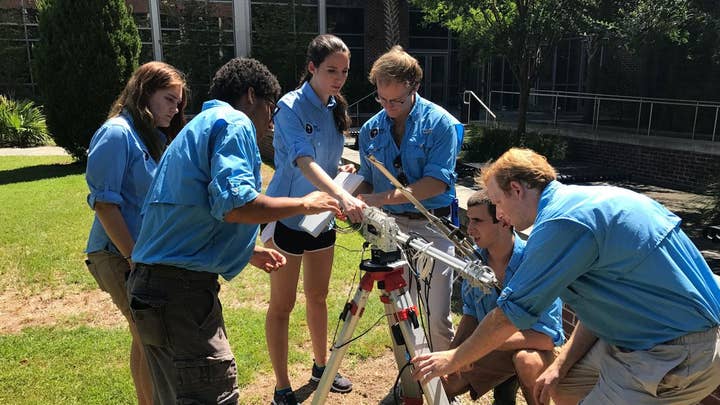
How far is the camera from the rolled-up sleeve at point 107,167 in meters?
2.56

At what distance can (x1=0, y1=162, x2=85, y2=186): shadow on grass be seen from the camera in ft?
34.8

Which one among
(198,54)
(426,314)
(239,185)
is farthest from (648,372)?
(198,54)

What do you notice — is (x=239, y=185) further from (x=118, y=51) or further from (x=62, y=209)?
(x=118, y=51)

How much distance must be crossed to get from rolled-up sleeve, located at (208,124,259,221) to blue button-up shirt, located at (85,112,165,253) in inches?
29.9

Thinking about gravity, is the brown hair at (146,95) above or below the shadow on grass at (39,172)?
above

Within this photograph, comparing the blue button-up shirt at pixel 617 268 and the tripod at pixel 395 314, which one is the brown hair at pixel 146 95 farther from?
the blue button-up shirt at pixel 617 268

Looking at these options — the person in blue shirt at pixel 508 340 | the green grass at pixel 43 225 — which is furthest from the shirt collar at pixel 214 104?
the green grass at pixel 43 225

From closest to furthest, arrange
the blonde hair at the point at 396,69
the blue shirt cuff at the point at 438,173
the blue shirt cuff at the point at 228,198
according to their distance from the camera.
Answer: the blue shirt cuff at the point at 228,198 → the blonde hair at the point at 396,69 → the blue shirt cuff at the point at 438,173

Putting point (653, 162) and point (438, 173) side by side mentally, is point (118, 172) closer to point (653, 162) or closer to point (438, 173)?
point (438, 173)

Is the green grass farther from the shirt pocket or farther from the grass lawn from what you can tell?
the shirt pocket

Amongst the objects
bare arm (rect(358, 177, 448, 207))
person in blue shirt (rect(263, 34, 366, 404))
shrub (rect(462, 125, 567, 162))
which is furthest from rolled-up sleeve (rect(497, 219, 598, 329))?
shrub (rect(462, 125, 567, 162))

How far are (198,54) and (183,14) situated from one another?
5.23 ft

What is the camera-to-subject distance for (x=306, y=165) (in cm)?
290

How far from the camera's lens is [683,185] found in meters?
10.5
